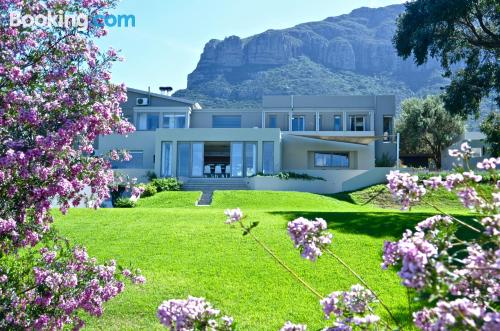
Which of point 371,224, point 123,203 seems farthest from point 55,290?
point 123,203

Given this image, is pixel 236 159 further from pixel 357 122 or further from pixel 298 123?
pixel 357 122

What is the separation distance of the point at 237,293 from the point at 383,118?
38756 millimetres

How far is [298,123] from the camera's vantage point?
45219mm

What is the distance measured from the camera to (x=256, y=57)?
168125mm

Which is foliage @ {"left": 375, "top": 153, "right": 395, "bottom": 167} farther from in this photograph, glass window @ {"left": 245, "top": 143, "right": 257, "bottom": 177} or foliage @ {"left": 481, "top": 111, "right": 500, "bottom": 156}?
foliage @ {"left": 481, "top": 111, "right": 500, "bottom": 156}

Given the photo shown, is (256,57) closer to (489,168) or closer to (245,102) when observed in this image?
(245,102)

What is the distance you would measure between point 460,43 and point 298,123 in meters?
22.9

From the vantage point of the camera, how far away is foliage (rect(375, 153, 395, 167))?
42.8m

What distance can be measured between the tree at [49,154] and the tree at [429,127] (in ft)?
160

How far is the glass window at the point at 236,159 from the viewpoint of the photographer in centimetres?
3481

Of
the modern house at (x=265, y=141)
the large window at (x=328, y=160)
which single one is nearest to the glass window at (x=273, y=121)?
the modern house at (x=265, y=141)

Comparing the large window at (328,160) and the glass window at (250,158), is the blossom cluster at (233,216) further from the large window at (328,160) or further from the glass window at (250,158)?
the large window at (328,160)

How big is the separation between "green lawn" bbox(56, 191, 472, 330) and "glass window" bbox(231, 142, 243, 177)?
18097 millimetres

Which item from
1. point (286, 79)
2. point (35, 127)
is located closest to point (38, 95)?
point (35, 127)
